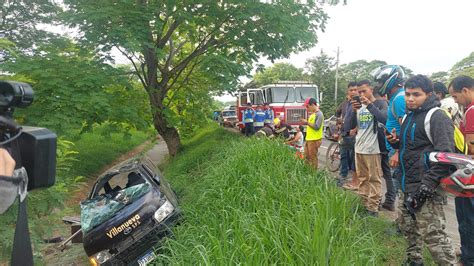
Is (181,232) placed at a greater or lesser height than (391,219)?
greater

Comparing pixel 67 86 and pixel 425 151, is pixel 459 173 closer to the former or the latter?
pixel 425 151

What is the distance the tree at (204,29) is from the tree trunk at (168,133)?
0.59 meters

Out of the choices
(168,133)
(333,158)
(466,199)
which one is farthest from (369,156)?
(168,133)

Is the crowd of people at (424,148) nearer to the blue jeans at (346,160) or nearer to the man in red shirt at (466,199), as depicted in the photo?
the man in red shirt at (466,199)

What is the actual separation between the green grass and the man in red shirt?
23.8 inches

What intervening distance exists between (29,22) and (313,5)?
36.6 feet

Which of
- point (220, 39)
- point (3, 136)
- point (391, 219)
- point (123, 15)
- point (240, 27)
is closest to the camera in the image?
point (3, 136)

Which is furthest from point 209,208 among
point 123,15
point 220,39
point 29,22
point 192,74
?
point 29,22

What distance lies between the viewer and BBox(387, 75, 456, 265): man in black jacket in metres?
2.74

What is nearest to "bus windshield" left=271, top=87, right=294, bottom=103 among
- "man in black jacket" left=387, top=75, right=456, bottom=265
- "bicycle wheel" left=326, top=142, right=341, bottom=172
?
"bicycle wheel" left=326, top=142, right=341, bottom=172

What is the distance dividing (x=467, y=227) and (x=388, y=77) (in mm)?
1793

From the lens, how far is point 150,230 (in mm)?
3941

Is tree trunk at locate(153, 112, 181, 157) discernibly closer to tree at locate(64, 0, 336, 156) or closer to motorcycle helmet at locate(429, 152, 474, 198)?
tree at locate(64, 0, 336, 156)

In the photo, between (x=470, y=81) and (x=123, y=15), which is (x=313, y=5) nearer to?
(x=123, y=15)
